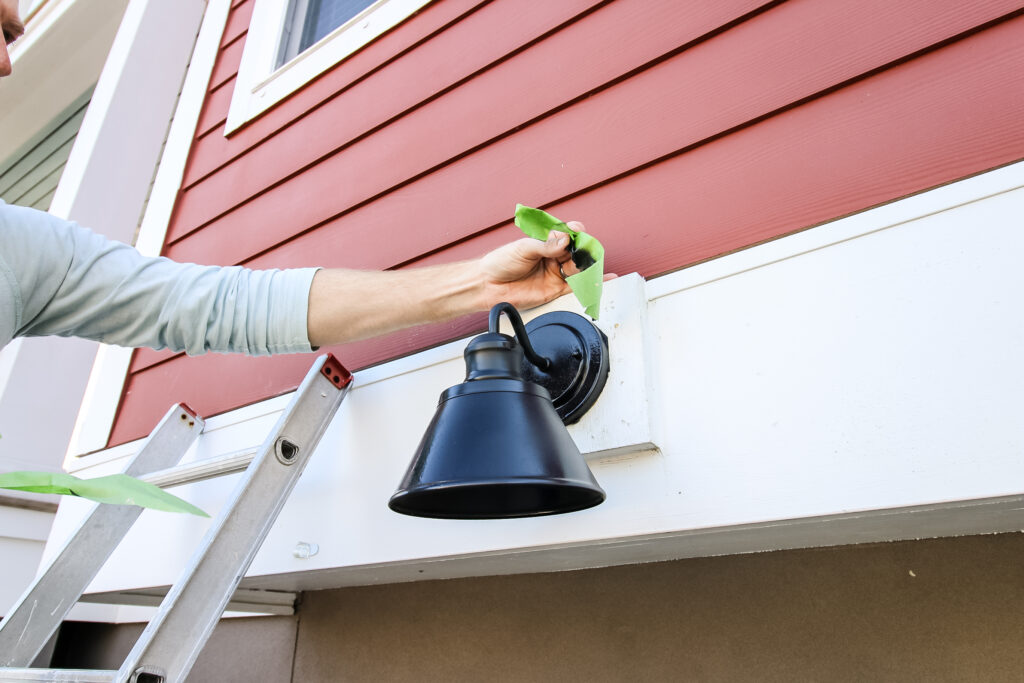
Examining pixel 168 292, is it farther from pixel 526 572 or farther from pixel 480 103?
pixel 526 572

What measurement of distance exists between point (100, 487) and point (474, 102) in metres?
1.44

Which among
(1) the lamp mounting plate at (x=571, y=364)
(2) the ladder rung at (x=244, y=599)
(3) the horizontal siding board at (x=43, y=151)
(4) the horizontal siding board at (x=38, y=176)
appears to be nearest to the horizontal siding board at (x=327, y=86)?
Result: (1) the lamp mounting plate at (x=571, y=364)

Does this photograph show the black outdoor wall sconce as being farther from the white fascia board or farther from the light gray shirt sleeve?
the light gray shirt sleeve

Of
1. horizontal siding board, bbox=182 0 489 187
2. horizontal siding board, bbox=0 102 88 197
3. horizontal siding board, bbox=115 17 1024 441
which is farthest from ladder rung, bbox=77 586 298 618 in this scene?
horizontal siding board, bbox=0 102 88 197

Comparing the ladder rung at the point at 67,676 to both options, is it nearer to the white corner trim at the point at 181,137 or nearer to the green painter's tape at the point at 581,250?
the green painter's tape at the point at 581,250

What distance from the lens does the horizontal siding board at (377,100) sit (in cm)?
158

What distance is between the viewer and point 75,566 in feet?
4.71

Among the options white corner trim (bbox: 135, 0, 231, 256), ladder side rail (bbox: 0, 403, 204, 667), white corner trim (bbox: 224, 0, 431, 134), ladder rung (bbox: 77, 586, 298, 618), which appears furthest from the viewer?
white corner trim (bbox: 135, 0, 231, 256)

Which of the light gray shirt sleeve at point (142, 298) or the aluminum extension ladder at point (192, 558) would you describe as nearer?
the aluminum extension ladder at point (192, 558)

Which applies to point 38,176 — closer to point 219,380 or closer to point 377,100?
point 219,380

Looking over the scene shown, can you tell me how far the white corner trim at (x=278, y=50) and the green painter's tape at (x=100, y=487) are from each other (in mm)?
1783

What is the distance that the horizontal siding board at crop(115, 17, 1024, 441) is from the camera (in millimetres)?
933

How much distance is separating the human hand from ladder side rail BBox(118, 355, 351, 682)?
467 mm

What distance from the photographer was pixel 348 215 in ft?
5.82
